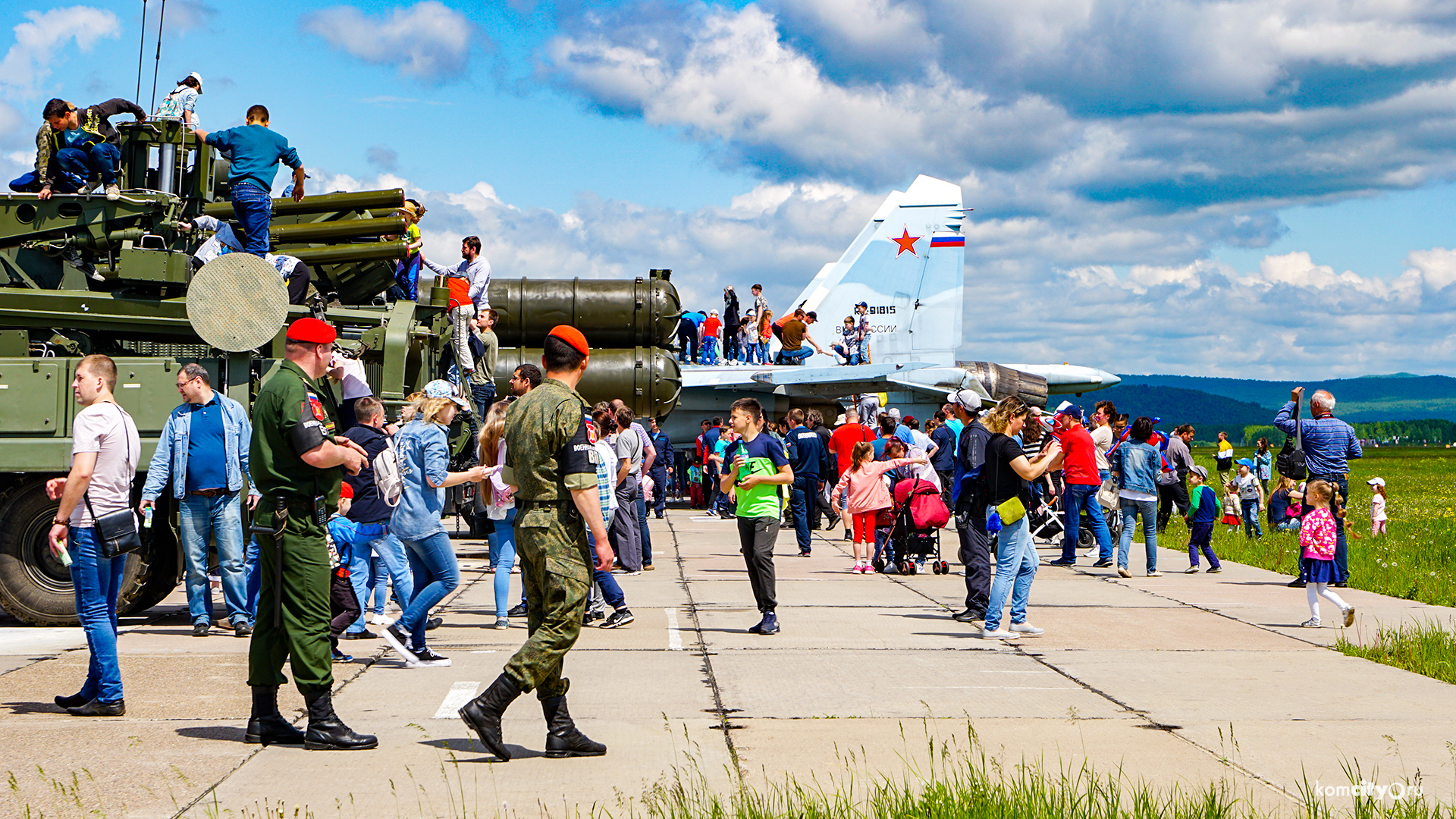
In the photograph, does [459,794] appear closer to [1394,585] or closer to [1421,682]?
[1421,682]

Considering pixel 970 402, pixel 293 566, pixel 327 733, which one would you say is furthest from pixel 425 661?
pixel 970 402

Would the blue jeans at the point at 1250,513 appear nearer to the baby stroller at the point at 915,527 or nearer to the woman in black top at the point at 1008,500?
the baby stroller at the point at 915,527

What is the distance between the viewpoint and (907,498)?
12.5m

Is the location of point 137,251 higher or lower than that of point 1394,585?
higher

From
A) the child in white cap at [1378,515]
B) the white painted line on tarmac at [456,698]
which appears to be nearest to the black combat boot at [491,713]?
the white painted line on tarmac at [456,698]

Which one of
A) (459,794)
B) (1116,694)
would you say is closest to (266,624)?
(459,794)

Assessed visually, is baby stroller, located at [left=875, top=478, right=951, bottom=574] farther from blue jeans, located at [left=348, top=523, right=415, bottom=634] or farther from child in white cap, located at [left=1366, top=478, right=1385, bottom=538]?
child in white cap, located at [left=1366, top=478, right=1385, bottom=538]

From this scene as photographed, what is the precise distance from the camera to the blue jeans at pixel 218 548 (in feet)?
26.9

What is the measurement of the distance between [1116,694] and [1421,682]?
6.33 ft

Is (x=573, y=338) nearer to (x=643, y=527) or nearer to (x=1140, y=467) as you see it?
(x=643, y=527)

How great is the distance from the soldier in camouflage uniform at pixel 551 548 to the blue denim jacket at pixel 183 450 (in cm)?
357

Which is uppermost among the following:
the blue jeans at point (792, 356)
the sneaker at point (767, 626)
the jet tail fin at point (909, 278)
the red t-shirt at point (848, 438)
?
the jet tail fin at point (909, 278)

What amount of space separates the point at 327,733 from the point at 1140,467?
9.96 m

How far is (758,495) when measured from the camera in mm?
8430
